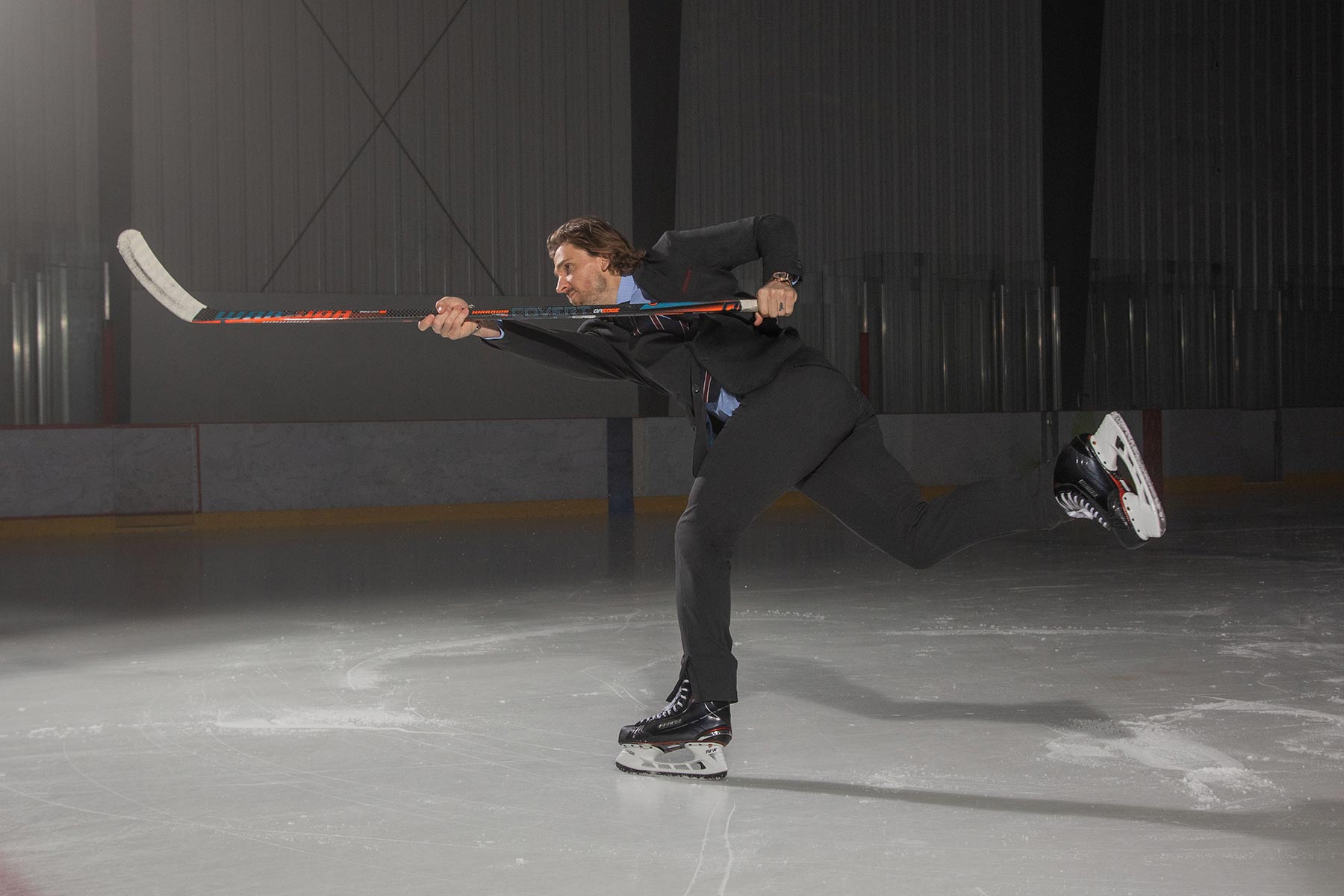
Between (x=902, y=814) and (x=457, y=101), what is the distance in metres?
12.2

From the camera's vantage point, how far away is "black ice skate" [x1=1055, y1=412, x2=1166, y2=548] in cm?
292

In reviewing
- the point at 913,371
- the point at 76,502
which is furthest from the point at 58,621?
the point at 913,371

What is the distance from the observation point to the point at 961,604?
5.71 meters

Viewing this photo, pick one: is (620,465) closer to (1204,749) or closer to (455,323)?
(455,323)

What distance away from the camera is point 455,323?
10.7 feet

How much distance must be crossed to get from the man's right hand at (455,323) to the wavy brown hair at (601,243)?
0.27 metres

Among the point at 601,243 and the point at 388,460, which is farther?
the point at 388,460

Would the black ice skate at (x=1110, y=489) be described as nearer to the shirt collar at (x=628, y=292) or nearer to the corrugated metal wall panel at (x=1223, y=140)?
the shirt collar at (x=628, y=292)

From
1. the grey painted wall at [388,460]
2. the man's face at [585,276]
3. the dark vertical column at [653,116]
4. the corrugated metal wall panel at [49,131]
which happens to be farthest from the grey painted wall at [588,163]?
the man's face at [585,276]

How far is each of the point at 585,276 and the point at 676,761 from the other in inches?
48.0

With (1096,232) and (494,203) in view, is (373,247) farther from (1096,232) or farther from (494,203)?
(1096,232)

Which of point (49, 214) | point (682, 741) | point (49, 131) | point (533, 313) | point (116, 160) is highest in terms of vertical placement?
point (49, 131)

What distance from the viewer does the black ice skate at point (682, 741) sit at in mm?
2965

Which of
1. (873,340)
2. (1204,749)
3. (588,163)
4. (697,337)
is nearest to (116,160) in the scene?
(588,163)
